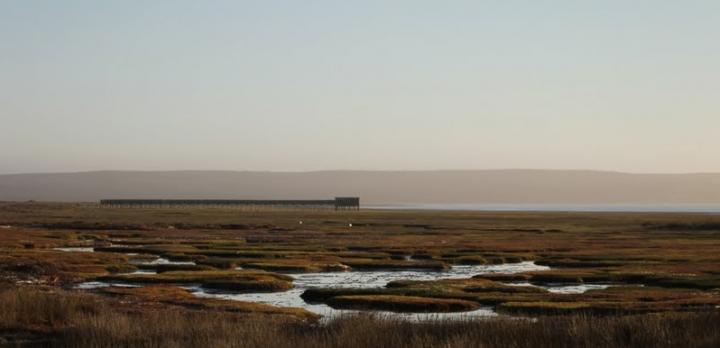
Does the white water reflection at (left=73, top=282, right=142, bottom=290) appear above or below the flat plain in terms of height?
below

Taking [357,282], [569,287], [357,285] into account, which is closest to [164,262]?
[357,282]

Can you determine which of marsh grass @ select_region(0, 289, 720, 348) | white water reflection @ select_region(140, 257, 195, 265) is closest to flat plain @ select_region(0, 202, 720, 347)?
marsh grass @ select_region(0, 289, 720, 348)

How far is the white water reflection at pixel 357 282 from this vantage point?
107 ft

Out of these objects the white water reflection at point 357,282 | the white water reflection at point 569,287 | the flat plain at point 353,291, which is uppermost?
the flat plain at point 353,291

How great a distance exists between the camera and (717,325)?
22.8 meters

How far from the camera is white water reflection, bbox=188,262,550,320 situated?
32.7 metres

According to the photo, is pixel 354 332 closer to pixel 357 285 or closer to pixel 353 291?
pixel 353 291

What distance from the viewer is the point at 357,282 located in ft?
144

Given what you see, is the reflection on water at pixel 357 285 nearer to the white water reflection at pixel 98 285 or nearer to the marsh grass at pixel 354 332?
the white water reflection at pixel 98 285

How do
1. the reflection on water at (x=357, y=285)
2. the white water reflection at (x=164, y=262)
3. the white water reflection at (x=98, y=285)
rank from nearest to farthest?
the reflection on water at (x=357, y=285) → the white water reflection at (x=98, y=285) → the white water reflection at (x=164, y=262)

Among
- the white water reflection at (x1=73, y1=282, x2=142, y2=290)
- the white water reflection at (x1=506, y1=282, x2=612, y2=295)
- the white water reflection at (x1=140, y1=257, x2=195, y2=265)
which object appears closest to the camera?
the white water reflection at (x1=73, y1=282, x2=142, y2=290)

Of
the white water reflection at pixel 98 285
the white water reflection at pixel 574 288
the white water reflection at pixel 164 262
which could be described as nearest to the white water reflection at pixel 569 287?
the white water reflection at pixel 574 288

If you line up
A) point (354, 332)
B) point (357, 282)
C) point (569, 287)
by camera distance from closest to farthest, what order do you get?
point (354, 332)
point (569, 287)
point (357, 282)

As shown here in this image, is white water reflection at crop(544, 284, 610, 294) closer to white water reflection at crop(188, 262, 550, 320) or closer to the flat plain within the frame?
the flat plain
